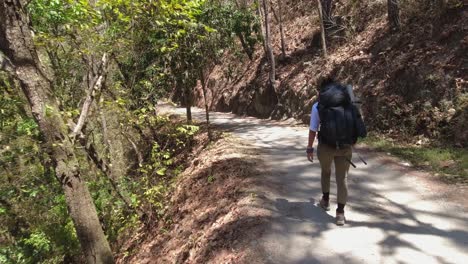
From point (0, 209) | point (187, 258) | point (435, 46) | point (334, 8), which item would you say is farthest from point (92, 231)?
point (334, 8)

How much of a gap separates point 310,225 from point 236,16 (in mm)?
13785

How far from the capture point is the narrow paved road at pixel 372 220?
451 centimetres

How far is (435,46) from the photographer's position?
408 inches

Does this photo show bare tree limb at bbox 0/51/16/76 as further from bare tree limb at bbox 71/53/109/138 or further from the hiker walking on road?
the hiker walking on road

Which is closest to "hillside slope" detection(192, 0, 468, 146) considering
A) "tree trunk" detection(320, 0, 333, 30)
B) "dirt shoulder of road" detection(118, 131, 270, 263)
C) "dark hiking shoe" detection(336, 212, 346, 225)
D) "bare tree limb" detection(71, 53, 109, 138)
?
"tree trunk" detection(320, 0, 333, 30)

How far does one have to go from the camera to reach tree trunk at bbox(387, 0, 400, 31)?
12.2 metres

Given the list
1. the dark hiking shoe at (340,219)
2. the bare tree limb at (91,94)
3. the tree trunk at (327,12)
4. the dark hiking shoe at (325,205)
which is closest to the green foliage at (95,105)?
the bare tree limb at (91,94)

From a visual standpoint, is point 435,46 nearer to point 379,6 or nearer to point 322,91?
point 379,6

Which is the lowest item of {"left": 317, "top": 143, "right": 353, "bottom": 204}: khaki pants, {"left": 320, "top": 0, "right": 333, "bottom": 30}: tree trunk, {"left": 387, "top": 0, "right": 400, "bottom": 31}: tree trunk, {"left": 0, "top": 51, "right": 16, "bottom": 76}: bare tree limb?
{"left": 317, "top": 143, "right": 353, "bottom": 204}: khaki pants

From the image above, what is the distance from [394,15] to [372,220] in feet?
30.4

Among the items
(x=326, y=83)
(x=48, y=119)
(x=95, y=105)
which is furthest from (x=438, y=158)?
(x=48, y=119)

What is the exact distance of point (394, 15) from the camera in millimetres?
12320

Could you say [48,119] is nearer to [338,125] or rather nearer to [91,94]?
[91,94]

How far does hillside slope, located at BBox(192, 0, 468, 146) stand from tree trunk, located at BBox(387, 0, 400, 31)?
0.70 feet
